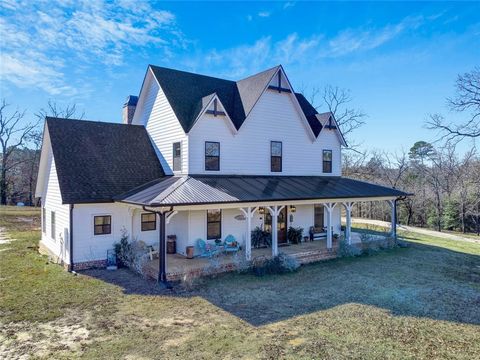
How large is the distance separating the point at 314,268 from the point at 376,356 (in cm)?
735

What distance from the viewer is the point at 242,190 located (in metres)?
14.7

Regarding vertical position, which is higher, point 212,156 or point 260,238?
point 212,156

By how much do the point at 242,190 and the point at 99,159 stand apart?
7067 mm

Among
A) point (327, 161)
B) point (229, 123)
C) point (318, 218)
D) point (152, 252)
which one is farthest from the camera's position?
point (327, 161)

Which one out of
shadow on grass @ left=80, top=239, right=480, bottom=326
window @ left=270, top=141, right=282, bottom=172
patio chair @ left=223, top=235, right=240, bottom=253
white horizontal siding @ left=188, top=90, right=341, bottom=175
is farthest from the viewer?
window @ left=270, top=141, right=282, bottom=172

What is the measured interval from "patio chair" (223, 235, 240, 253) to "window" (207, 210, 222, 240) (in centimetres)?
44

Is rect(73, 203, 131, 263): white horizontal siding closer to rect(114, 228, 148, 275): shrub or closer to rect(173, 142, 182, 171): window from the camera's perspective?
rect(114, 228, 148, 275): shrub

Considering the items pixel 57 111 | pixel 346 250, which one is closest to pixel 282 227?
pixel 346 250

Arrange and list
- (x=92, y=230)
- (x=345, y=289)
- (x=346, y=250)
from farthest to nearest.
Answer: (x=346, y=250) → (x=92, y=230) → (x=345, y=289)

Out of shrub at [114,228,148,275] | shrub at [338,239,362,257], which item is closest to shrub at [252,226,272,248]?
shrub at [338,239,362,257]

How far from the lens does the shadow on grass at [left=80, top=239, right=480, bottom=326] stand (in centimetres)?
927

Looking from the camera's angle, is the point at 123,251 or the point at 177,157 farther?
the point at 177,157

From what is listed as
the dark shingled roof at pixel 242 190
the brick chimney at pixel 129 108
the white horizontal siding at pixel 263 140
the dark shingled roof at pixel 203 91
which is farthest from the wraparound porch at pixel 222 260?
the brick chimney at pixel 129 108

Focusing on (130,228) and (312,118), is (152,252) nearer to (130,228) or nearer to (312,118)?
(130,228)
